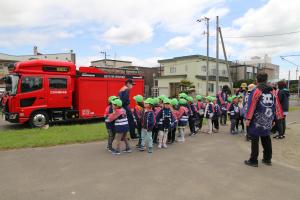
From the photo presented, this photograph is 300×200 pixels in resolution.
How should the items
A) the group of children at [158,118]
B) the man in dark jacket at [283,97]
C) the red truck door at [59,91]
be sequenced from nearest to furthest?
the group of children at [158,118]
the man in dark jacket at [283,97]
the red truck door at [59,91]

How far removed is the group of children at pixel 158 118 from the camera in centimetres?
703

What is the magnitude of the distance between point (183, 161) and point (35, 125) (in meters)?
8.05

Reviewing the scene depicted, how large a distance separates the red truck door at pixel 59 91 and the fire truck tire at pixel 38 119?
1.64ft

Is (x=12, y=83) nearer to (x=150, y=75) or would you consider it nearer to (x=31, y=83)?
(x=31, y=83)

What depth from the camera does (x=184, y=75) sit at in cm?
4788

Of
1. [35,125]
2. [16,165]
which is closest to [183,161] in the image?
[16,165]

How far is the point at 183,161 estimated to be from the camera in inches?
250

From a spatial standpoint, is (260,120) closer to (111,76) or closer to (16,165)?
(16,165)

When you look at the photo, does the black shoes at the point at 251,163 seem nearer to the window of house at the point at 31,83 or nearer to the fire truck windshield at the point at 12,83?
the window of house at the point at 31,83

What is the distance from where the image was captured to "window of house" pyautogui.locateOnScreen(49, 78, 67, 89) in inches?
491

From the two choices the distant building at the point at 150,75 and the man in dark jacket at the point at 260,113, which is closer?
the man in dark jacket at the point at 260,113

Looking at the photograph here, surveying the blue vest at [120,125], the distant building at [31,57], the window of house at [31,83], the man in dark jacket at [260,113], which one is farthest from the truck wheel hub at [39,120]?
the distant building at [31,57]

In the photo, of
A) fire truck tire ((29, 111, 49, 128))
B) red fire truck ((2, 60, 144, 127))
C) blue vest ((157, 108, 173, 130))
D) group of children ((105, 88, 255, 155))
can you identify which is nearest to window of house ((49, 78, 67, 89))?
red fire truck ((2, 60, 144, 127))

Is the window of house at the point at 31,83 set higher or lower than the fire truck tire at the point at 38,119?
higher
